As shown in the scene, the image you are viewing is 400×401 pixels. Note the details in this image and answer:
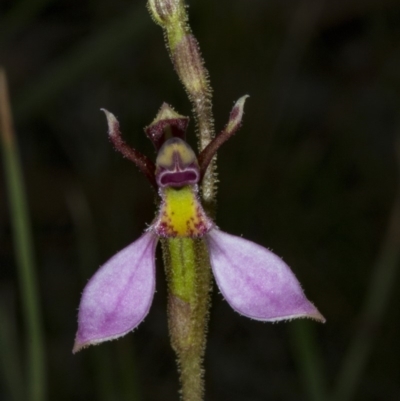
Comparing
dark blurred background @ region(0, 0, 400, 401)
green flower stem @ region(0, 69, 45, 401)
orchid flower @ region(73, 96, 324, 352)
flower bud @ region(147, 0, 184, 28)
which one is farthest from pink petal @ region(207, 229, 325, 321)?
dark blurred background @ region(0, 0, 400, 401)

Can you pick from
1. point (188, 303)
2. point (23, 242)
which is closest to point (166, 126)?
point (188, 303)

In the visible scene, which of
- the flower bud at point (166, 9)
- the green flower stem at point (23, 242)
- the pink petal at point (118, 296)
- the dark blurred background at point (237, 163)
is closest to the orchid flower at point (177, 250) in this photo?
the pink petal at point (118, 296)

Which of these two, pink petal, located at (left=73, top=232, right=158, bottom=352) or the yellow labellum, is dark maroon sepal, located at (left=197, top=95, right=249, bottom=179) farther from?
pink petal, located at (left=73, top=232, right=158, bottom=352)

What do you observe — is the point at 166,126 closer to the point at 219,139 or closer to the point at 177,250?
the point at 219,139

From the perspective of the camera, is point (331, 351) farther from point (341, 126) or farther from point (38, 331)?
point (38, 331)

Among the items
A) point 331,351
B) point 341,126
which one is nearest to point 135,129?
point 341,126

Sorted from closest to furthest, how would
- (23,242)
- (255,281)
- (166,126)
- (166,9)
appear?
1. (255,281)
2. (166,9)
3. (166,126)
4. (23,242)

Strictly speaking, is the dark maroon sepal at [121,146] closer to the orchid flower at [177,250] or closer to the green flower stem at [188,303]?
the orchid flower at [177,250]
